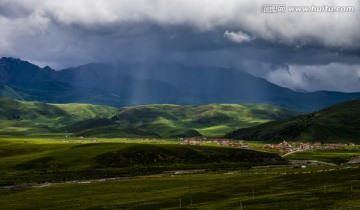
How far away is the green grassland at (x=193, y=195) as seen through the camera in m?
79.3

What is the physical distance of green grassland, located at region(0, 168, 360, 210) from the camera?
79312mm

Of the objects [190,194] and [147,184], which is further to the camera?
[147,184]

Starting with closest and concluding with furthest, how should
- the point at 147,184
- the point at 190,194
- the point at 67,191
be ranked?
the point at 190,194 → the point at 67,191 → the point at 147,184

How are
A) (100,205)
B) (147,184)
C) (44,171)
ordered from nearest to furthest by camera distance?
(100,205), (147,184), (44,171)

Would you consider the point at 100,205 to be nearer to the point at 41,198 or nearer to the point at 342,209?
the point at 41,198

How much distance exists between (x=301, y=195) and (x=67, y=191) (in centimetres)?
7370

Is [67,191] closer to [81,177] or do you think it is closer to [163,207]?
[81,177]

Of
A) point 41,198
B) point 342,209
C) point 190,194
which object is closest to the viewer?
point 342,209

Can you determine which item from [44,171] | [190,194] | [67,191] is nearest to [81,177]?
[44,171]

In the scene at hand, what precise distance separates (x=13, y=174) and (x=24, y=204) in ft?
257

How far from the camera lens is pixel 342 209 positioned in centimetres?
6600

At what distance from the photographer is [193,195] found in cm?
10531

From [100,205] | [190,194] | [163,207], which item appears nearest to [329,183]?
[190,194]

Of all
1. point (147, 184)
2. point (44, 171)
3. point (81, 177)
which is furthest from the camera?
point (44, 171)
